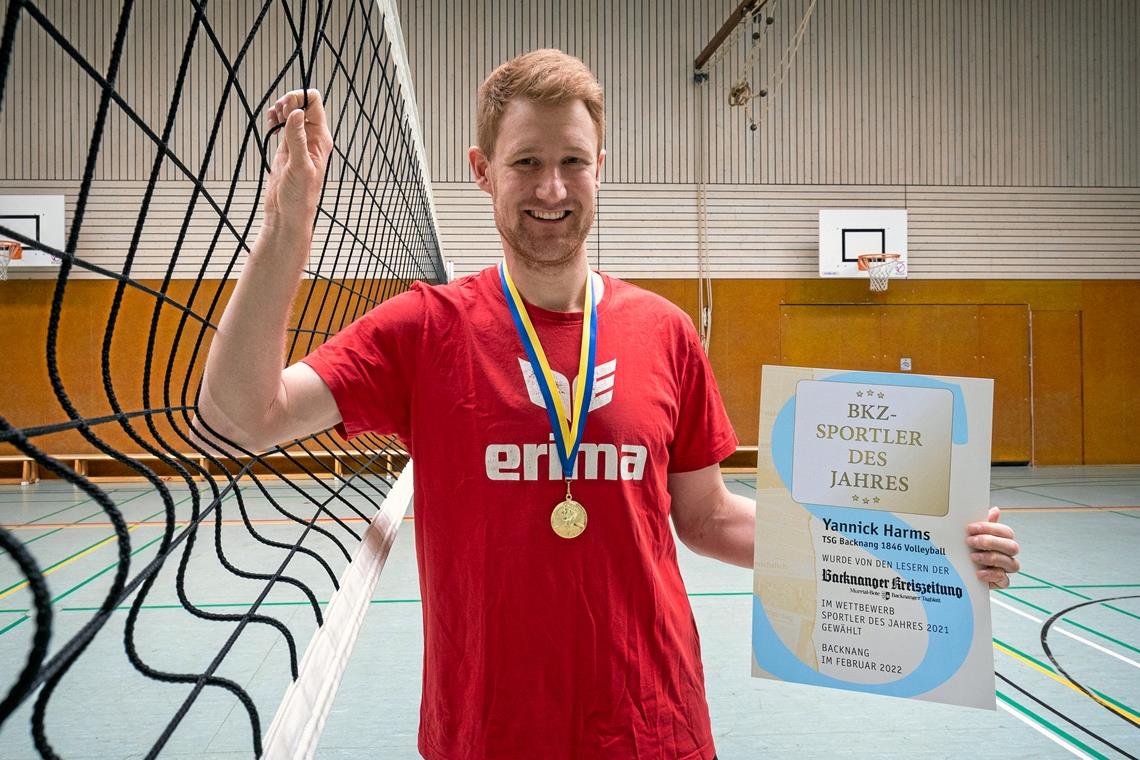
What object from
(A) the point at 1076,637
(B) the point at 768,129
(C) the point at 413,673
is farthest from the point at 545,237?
(B) the point at 768,129

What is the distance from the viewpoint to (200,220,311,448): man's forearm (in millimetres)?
943

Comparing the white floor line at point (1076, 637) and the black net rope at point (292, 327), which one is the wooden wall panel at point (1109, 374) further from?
the black net rope at point (292, 327)

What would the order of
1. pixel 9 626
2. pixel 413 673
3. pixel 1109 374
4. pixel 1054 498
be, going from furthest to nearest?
pixel 1109 374, pixel 1054 498, pixel 9 626, pixel 413 673

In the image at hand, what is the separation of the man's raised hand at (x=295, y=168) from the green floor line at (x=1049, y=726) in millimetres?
3234

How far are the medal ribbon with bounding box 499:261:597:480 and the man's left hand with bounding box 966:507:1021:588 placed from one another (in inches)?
27.0

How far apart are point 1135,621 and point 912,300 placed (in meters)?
6.96

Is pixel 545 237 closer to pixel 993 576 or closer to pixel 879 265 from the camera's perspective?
pixel 993 576

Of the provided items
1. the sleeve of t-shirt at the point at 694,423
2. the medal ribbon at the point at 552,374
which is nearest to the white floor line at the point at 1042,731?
the sleeve of t-shirt at the point at 694,423

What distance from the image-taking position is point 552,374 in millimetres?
1306

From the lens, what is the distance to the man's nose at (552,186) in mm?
1244

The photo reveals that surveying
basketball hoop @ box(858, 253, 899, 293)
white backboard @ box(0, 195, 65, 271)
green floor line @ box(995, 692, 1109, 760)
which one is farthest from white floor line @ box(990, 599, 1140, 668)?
white backboard @ box(0, 195, 65, 271)

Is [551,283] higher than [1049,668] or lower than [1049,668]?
higher

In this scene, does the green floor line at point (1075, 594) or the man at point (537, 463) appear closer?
the man at point (537, 463)

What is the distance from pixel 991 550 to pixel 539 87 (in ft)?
3.59
